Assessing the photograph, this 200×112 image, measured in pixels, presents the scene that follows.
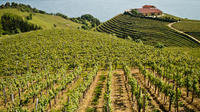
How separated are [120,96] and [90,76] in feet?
29.6

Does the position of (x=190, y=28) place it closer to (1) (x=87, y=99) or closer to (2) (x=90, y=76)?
(2) (x=90, y=76)

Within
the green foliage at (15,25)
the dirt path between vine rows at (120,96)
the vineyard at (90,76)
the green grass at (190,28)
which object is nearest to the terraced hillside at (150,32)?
the green grass at (190,28)

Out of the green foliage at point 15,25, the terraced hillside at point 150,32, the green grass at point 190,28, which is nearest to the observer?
the terraced hillside at point 150,32

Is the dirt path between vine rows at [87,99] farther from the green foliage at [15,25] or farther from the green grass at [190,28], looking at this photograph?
the green foliage at [15,25]

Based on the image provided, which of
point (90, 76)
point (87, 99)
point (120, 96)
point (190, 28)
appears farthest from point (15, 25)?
point (190, 28)

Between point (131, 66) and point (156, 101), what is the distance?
22.9 m

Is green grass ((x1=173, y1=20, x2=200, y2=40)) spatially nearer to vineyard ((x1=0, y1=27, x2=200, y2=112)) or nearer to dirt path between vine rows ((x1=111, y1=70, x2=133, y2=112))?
vineyard ((x1=0, y1=27, x2=200, y2=112))

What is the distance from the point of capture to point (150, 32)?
112 meters

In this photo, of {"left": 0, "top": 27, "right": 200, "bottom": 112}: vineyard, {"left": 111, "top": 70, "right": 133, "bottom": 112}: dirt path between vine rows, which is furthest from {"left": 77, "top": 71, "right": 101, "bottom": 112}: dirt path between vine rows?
{"left": 111, "top": 70, "right": 133, "bottom": 112}: dirt path between vine rows

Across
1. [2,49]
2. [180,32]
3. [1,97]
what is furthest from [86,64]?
[180,32]

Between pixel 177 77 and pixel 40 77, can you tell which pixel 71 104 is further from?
pixel 177 77

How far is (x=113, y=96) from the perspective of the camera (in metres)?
32.1

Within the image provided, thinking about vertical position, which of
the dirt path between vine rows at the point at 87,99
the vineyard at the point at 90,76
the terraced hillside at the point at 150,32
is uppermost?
the terraced hillside at the point at 150,32

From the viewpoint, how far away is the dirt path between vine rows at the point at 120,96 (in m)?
27.4
